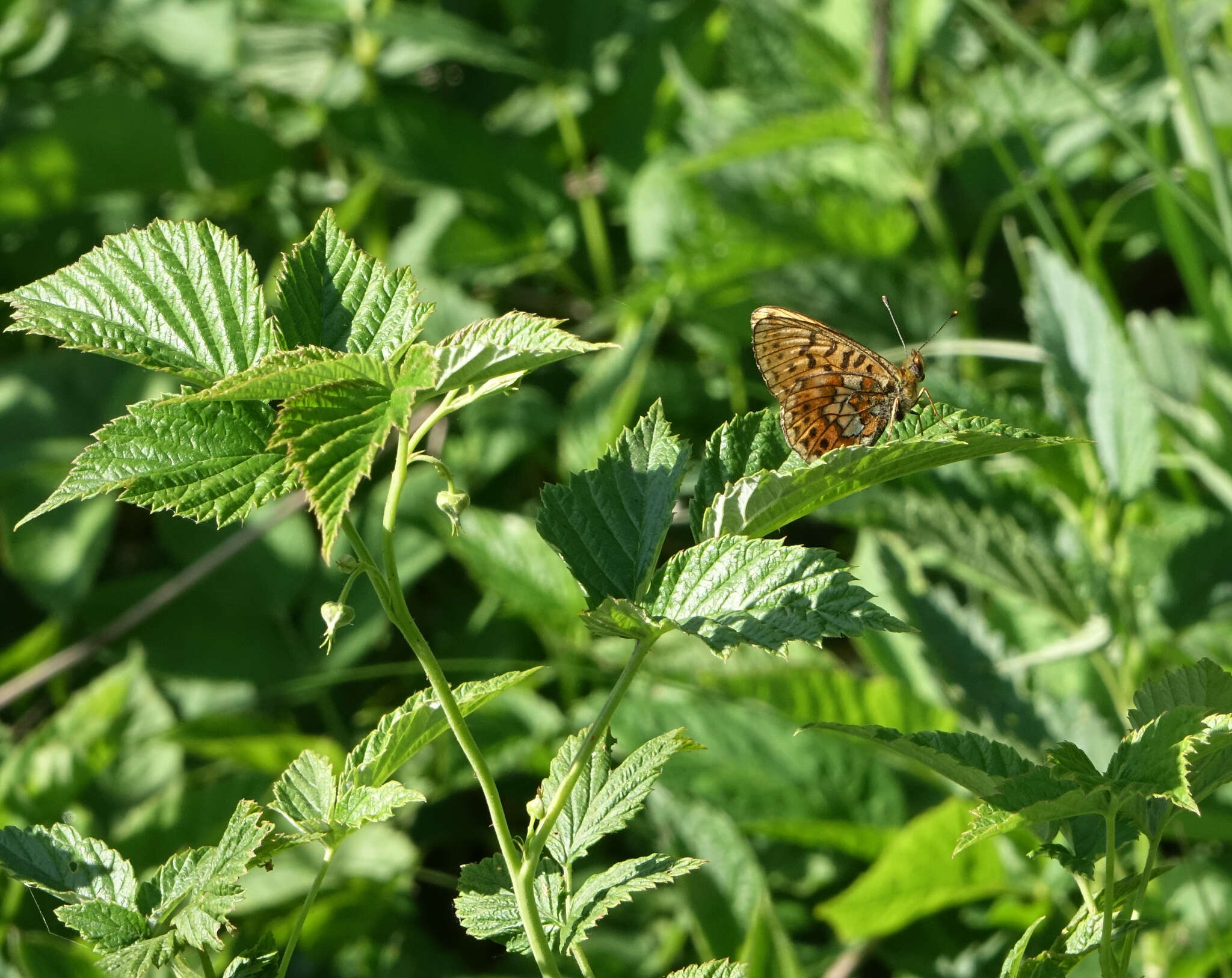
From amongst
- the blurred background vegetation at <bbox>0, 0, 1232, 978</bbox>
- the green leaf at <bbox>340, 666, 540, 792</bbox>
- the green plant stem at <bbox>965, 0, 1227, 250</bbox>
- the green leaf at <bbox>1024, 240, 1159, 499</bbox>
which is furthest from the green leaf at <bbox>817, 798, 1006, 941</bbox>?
the green leaf at <bbox>340, 666, 540, 792</bbox>

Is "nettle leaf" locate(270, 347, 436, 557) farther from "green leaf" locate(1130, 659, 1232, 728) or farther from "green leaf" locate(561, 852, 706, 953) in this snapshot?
"green leaf" locate(1130, 659, 1232, 728)

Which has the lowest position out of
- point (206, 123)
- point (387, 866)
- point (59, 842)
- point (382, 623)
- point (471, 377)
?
point (387, 866)

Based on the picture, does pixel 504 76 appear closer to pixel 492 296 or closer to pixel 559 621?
pixel 492 296

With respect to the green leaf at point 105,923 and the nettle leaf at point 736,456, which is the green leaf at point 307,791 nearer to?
the green leaf at point 105,923

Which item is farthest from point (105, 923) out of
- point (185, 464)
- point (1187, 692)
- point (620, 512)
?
point (1187, 692)

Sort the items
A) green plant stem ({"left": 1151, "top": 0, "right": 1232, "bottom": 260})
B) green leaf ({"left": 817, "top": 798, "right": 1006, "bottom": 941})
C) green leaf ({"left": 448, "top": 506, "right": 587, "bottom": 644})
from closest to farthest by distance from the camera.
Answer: green plant stem ({"left": 1151, "top": 0, "right": 1232, "bottom": 260}) → green leaf ({"left": 817, "top": 798, "right": 1006, "bottom": 941}) → green leaf ({"left": 448, "top": 506, "right": 587, "bottom": 644})

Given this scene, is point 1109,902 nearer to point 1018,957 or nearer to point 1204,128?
point 1018,957

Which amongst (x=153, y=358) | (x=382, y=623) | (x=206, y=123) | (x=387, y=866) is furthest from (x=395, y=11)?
(x=153, y=358)
